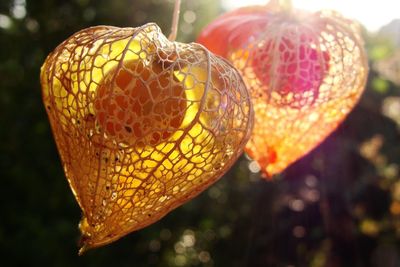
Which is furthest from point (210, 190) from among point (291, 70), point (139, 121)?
point (139, 121)

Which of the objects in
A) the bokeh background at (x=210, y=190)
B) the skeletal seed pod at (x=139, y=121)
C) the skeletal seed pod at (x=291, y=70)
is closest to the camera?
the skeletal seed pod at (x=139, y=121)

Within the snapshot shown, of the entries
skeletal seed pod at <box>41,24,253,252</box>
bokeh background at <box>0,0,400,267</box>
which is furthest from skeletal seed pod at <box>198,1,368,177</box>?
bokeh background at <box>0,0,400,267</box>

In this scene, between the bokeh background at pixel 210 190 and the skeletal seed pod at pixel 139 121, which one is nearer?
the skeletal seed pod at pixel 139 121

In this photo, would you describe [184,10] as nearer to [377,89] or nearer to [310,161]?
[310,161]

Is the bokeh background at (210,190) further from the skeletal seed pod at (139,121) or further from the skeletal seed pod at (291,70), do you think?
the skeletal seed pod at (139,121)

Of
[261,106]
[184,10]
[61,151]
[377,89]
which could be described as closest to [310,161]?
[377,89]

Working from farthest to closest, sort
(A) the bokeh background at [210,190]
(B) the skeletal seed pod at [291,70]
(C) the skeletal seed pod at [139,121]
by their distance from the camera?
1. (A) the bokeh background at [210,190]
2. (B) the skeletal seed pod at [291,70]
3. (C) the skeletal seed pod at [139,121]

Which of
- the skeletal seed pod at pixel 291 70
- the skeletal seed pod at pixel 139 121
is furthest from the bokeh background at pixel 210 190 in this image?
the skeletal seed pod at pixel 139 121
